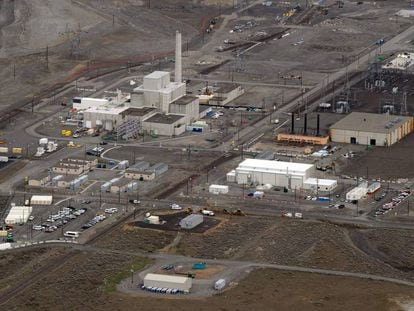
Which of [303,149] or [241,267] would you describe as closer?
[241,267]

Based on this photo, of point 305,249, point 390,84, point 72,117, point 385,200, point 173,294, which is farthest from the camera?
point 390,84

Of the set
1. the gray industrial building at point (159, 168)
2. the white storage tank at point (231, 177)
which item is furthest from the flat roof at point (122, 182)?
the white storage tank at point (231, 177)

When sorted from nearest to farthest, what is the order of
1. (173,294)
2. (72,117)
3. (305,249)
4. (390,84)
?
(173,294)
(305,249)
(72,117)
(390,84)

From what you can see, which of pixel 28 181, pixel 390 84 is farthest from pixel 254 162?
pixel 390 84

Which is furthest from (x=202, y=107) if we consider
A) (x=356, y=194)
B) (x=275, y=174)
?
(x=356, y=194)

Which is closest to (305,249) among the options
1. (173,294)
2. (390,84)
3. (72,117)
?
(173,294)

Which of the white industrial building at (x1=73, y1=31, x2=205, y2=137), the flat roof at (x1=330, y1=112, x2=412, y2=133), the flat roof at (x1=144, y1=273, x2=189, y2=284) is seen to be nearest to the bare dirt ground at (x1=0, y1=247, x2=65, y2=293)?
the flat roof at (x1=144, y1=273, x2=189, y2=284)

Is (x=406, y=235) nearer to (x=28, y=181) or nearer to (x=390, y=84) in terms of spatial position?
A: (x=28, y=181)

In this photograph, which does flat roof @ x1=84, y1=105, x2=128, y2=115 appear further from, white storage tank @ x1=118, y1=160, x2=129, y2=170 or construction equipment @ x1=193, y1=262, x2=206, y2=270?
construction equipment @ x1=193, y1=262, x2=206, y2=270
